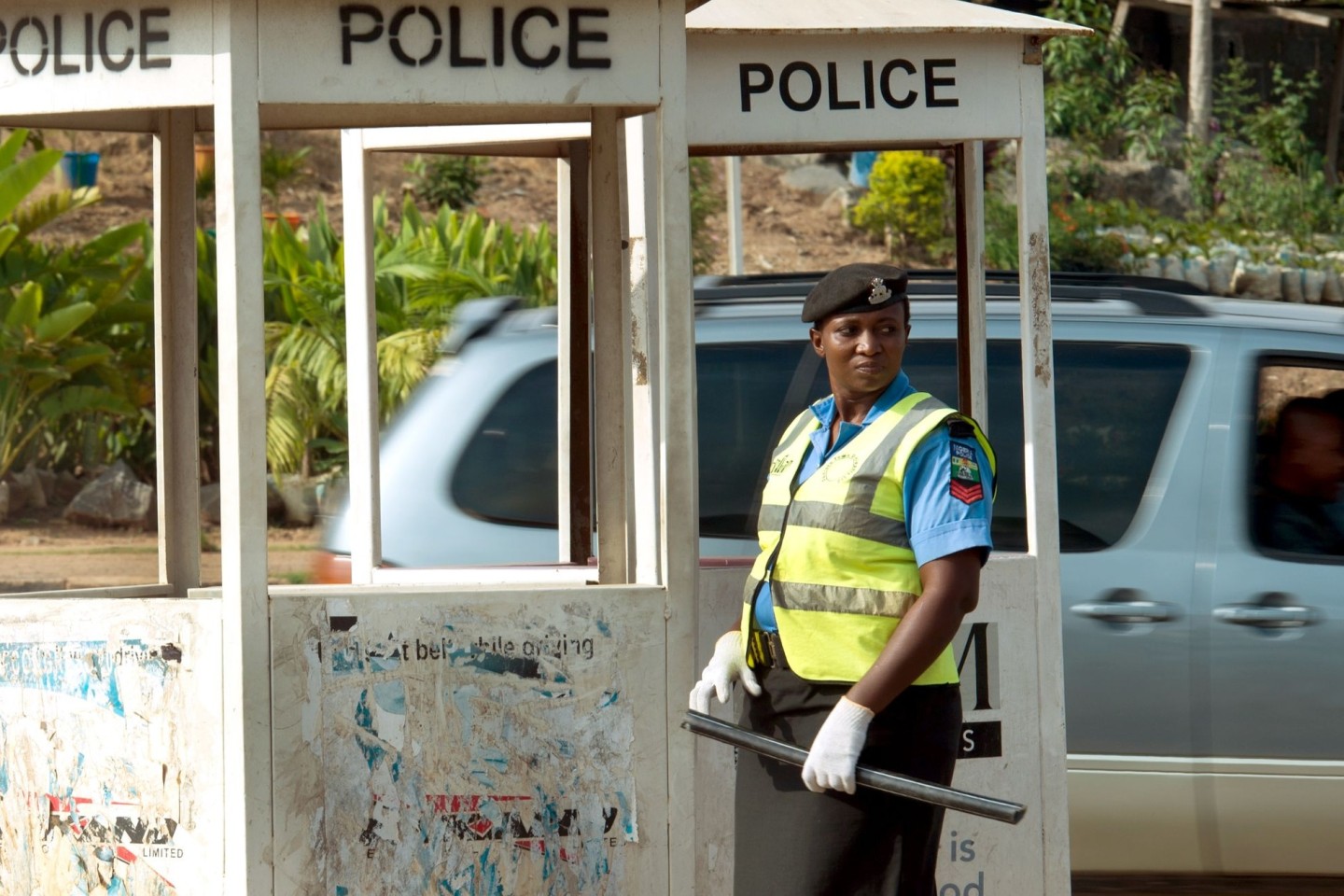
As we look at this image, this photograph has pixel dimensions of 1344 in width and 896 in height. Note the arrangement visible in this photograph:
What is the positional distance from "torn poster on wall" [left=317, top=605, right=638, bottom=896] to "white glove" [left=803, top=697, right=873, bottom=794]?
878 millimetres

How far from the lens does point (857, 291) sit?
3.24m

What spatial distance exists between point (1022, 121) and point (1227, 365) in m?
1.56

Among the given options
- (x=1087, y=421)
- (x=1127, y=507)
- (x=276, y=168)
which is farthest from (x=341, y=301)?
(x=1127, y=507)

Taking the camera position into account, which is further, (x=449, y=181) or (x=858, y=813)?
(x=449, y=181)

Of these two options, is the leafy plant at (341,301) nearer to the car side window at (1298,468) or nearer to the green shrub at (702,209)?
the green shrub at (702,209)

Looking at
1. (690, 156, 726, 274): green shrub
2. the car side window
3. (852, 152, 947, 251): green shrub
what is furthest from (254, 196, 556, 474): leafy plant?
the car side window

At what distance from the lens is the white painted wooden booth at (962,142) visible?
161 inches

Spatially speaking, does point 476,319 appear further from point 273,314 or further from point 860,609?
point 273,314

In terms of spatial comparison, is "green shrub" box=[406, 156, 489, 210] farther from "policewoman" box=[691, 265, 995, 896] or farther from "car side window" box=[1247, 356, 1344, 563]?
"policewoman" box=[691, 265, 995, 896]

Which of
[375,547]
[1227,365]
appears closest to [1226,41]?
[1227,365]

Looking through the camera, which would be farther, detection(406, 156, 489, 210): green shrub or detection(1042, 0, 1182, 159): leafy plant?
detection(406, 156, 489, 210): green shrub

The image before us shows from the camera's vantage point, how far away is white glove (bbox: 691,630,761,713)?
3.50 m

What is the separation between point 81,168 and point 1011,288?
17.3 metres

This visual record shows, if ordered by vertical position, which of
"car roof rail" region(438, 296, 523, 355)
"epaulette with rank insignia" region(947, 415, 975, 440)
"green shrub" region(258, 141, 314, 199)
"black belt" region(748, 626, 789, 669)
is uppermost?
"green shrub" region(258, 141, 314, 199)
